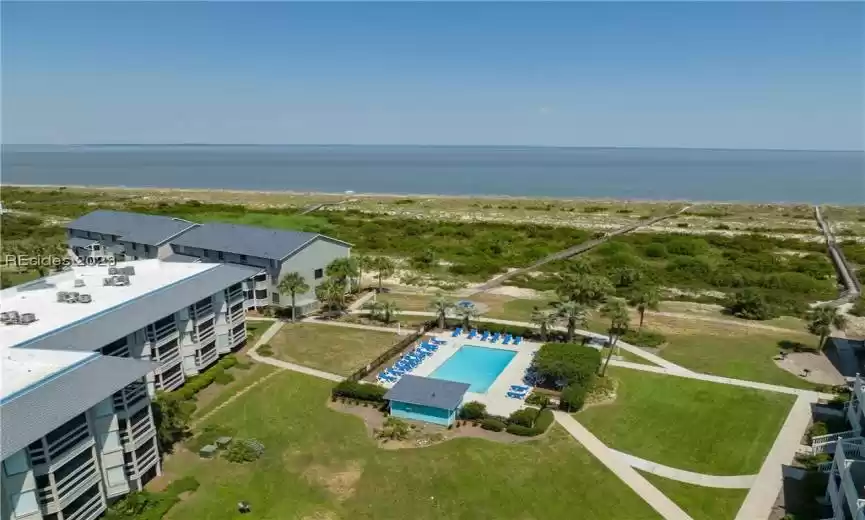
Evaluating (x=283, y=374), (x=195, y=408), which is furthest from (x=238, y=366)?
(x=195, y=408)

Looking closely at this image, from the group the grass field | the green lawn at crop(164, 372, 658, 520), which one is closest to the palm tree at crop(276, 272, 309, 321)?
the grass field

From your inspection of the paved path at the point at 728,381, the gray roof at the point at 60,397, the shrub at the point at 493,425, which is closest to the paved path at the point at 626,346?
the paved path at the point at 728,381

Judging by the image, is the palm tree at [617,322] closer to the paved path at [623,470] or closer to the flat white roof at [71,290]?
the paved path at [623,470]

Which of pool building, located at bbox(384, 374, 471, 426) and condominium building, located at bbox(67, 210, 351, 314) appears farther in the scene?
condominium building, located at bbox(67, 210, 351, 314)

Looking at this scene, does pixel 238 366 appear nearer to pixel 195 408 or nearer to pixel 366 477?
pixel 195 408

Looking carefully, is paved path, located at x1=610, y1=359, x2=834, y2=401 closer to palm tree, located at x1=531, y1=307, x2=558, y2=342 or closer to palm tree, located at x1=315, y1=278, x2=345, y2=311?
palm tree, located at x1=531, y1=307, x2=558, y2=342

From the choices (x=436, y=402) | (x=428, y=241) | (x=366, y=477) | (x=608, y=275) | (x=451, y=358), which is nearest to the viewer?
(x=366, y=477)

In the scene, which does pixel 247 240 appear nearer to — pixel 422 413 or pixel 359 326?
pixel 359 326
